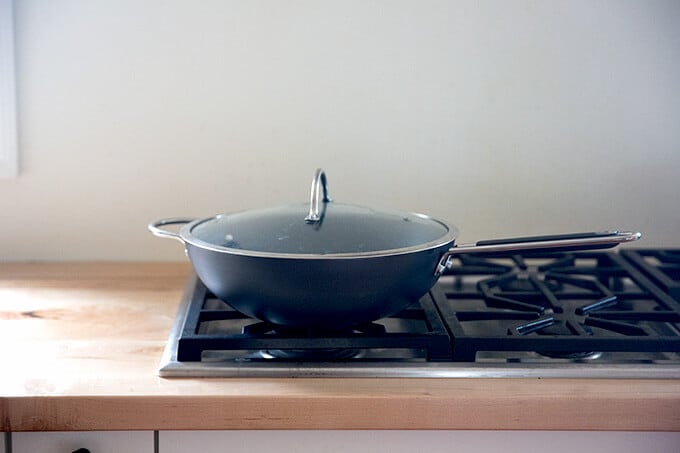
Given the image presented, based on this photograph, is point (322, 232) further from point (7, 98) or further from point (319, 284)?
point (7, 98)

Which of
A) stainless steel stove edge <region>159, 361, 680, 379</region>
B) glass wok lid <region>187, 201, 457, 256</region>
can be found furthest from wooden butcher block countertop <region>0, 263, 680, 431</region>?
glass wok lid <region>187, 201, 457, 256</region>

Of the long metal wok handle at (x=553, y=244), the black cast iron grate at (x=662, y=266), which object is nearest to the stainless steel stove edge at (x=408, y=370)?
the long metal wok handle at (x=553, y=244)

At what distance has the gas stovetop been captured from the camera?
0.86 metres

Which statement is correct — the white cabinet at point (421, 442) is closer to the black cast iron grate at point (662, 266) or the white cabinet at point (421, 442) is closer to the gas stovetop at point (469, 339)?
the gas stovetop at point (469, 339)

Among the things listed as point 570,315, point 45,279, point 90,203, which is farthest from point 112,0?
point 570,315

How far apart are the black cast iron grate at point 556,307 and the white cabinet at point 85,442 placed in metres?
0.36

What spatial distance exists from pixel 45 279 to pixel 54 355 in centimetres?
33

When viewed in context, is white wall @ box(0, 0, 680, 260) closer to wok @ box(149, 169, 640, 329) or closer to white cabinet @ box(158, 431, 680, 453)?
wok @ box(149, 169, 640, 329)

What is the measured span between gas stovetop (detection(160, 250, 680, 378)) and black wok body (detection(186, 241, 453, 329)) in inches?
1.3

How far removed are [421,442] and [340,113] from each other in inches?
24.4

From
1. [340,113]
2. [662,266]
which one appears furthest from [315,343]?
[662,266]

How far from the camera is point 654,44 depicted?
1.29 m

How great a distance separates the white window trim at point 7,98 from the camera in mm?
1229

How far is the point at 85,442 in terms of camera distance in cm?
83
